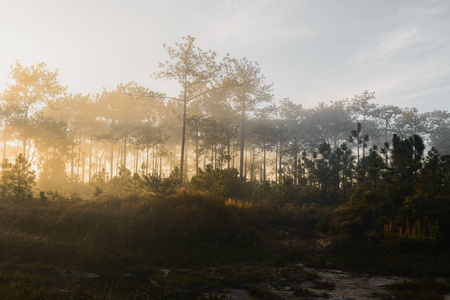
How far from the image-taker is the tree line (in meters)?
22.1

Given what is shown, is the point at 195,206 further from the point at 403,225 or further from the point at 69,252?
the point at 403,225

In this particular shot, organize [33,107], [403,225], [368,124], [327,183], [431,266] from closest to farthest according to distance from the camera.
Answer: [431,266]
[403,225]
[327,183]
[33,107]
[368,124]

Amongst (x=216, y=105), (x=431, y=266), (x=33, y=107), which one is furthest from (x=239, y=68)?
(x=431, y=266)

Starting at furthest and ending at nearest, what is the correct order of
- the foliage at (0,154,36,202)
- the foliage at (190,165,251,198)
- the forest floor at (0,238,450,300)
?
the foliage at (190,165,251,198) < the foliage at (0,154,36,202) < the forest floor at (0,238,450,300)

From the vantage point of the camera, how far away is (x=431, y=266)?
8688 mm

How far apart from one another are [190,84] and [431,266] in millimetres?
18636

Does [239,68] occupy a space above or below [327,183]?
above

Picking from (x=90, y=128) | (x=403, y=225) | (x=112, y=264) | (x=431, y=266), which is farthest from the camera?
(x=90, y=128)

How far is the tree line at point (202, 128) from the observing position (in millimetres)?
22125

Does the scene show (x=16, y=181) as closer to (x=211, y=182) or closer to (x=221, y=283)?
(x=211, y=182)

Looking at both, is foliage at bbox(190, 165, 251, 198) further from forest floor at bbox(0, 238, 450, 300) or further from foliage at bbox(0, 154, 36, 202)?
foliage at bbox(0, 154, 36, 202)

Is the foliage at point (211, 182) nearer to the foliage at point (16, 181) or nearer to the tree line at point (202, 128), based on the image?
the tree line at point (202, 128)

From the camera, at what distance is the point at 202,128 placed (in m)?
22.8

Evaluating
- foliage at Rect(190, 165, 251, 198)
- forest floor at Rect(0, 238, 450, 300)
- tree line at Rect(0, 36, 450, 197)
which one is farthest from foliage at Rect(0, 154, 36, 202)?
foliage at Rect(190, 165, 251, 198)
